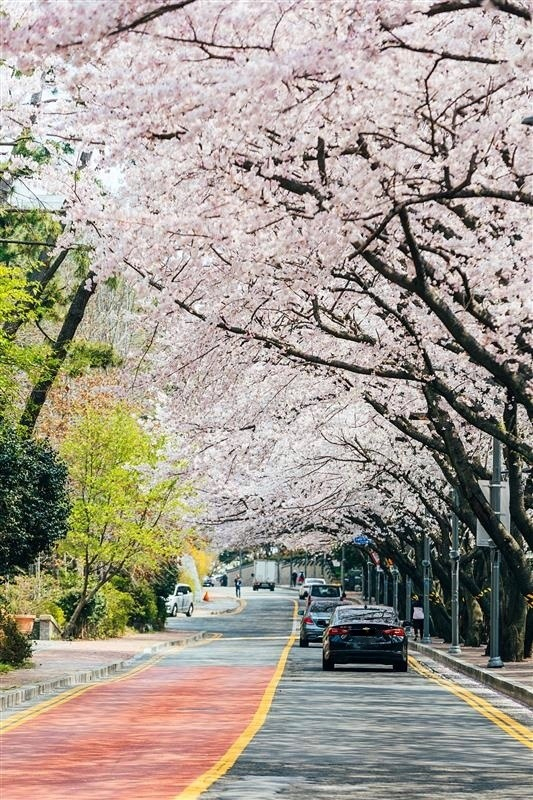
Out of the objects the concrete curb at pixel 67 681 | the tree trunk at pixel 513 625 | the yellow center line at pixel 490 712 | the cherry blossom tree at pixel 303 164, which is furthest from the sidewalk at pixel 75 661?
the tree trunk at pixel 513 625

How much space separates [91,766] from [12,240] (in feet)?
59.6

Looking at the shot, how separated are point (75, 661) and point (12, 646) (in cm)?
394

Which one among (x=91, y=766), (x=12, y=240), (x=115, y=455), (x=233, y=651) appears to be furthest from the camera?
(x=115, y=455)

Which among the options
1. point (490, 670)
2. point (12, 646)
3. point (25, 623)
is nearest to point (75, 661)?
point (12, 646)

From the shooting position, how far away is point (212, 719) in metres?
20.4

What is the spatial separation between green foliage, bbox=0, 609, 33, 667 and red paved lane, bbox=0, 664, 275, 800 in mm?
2580

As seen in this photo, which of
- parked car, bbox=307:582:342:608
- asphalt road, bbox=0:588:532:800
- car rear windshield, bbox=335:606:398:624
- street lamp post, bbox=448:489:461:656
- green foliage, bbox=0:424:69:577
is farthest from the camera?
parked car, bbox=307:582:342:608

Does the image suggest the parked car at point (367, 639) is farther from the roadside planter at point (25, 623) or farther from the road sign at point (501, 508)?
the roadside planter at point (25, 623)

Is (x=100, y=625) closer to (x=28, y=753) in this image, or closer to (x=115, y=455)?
(x=115, y=455)

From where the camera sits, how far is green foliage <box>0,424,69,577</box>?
89.2 ft

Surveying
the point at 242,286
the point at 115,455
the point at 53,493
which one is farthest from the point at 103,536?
the point at 242,286

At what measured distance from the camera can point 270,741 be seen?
667 inches

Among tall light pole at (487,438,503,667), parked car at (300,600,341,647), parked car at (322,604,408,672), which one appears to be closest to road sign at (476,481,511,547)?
tall light pole at (487,438,503,667)

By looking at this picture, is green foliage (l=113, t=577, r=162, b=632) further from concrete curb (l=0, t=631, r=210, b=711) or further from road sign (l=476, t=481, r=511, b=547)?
road sign (l=476, t=481, r=511, b=547)
